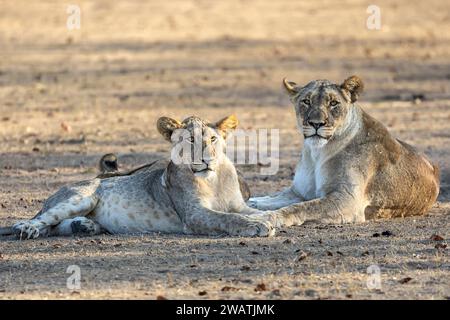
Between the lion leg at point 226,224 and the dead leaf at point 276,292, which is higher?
the lion leg at point 226,224

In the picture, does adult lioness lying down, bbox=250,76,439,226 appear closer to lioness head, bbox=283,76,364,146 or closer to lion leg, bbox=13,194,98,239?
lioness head, bbox=283,76,364,146

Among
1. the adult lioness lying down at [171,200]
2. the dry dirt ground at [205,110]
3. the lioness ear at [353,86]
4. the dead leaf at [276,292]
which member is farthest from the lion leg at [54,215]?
the dead leaf at [276,292]

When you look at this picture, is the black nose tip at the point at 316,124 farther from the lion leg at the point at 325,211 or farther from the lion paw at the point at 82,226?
the lion paw at the point at 82,226

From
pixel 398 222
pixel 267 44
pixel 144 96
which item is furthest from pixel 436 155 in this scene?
pixel 267 44

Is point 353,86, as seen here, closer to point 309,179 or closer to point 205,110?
point 309,179

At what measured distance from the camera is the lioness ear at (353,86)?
9.19 meters

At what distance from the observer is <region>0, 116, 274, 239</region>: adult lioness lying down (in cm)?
833

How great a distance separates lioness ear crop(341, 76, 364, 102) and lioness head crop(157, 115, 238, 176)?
1.20 metres

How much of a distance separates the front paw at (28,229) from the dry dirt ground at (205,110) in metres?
0.22

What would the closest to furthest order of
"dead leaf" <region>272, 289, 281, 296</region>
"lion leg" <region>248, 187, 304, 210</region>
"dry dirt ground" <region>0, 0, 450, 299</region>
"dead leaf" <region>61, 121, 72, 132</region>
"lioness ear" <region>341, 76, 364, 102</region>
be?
1. "dead leaf" <region>272, 289, 281, 296</region>
2. "dry dirt ground" <region>0, 0, 450, 299</region>
3. "lioness ear" <region>341, 76, 364, 102</region>
4. "lion leg" <region>248, 187, 304, 210</region>
5. "dead leaf" <region>61, 121, 72, 132</region>

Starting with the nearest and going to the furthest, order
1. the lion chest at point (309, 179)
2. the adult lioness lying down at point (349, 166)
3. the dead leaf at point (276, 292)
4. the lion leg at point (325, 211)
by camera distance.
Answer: the dead leaf at point (276, 292) < the lion leg at point (325, 211) < the adult lioness lying down at point (349, 166) < the lion chest at point (309, 179)

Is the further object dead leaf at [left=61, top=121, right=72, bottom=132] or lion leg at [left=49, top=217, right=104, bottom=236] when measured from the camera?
dead leaf at [left=61, top=121, right=72, bottom=132]

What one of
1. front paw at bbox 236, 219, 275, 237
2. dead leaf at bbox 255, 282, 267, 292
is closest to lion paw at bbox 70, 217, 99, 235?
front paw at bbox 236, 219, 275, 237
